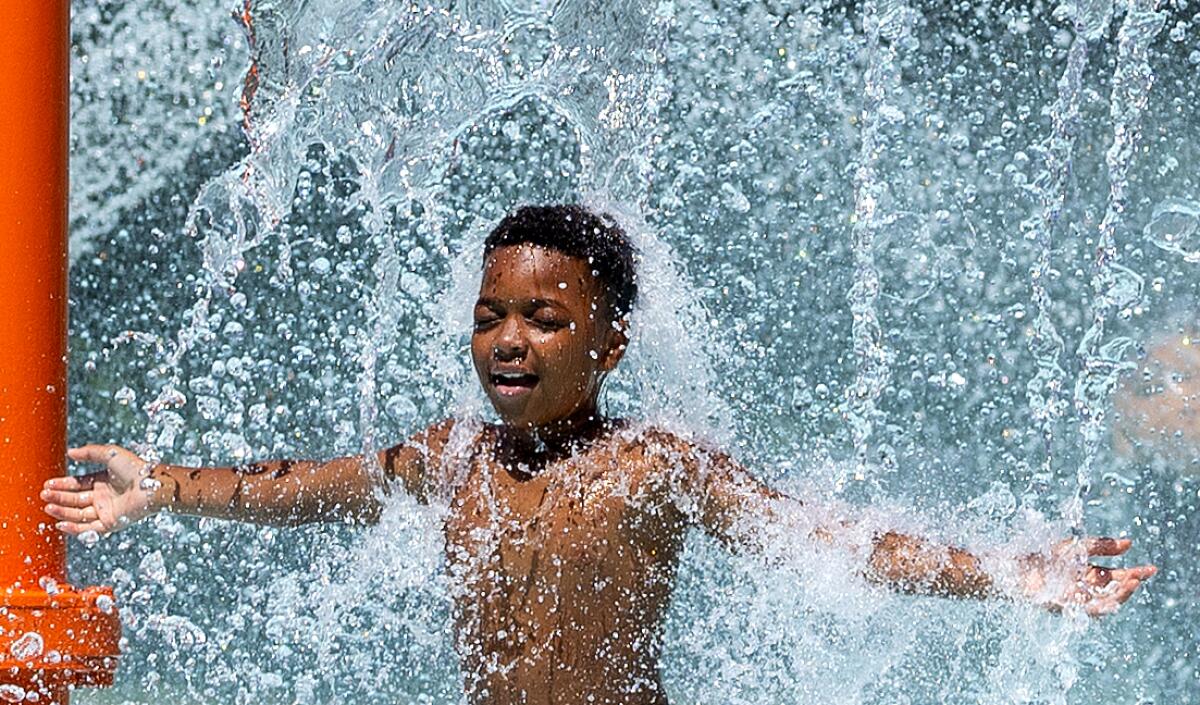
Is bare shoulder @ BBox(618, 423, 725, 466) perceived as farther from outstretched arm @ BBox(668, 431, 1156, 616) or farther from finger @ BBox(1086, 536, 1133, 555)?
finger @ BBox(1086, 536, 1133, 555)

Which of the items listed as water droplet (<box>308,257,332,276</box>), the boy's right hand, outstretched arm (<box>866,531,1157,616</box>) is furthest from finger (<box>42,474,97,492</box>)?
water droplet (<box>308,257,332,276</box>)

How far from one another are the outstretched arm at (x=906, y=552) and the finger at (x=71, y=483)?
67 centimetres

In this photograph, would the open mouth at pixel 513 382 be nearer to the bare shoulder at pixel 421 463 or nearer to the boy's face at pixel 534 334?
the boy's face at pixel 534 334

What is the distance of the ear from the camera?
2178mm

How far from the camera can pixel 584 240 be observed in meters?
2.14

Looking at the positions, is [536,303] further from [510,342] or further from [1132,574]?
[1132,574]

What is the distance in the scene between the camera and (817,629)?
257cm

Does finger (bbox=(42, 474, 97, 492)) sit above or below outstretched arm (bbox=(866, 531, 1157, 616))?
above

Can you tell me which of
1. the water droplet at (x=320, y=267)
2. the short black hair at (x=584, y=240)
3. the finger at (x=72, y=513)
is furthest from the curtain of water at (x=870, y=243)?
the finger at (x=72, y=513)

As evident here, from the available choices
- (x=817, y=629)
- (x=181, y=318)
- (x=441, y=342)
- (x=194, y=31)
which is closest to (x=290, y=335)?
(x=181, y=318)

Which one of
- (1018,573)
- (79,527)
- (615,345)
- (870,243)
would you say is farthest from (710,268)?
(79,527)

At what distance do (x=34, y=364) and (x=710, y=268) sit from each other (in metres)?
2.50

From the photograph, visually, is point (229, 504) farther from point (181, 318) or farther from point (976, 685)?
point (181, 318)

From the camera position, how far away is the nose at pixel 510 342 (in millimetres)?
2084
